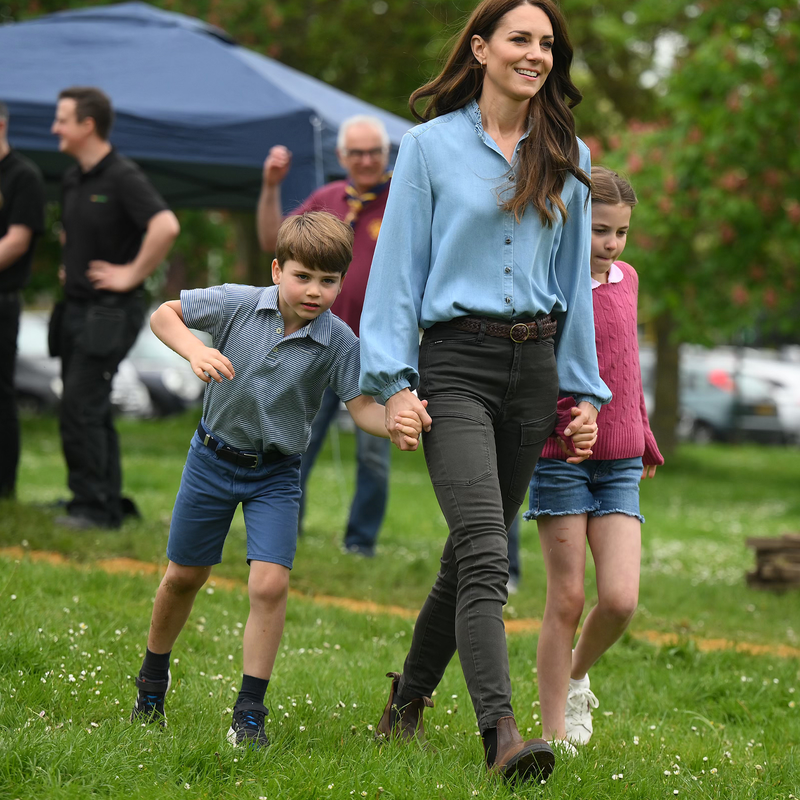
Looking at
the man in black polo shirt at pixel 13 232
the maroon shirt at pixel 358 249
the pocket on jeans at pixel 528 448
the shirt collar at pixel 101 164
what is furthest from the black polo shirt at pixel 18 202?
the pocket on jeans at pixel 528 448

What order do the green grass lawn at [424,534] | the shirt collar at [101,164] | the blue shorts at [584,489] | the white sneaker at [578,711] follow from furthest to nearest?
the shirt collar at [101,164] < the green grass lawn at [424,534] < the white sneaker at [578,711] < the blue shorts at [584,489]

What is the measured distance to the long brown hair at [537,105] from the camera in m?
3.25

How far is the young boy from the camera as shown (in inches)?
129

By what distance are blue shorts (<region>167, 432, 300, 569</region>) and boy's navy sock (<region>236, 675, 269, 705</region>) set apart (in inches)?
13.6

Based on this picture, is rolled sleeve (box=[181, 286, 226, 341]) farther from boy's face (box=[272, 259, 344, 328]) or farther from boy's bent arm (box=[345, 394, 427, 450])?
boy's bent arm (box=[345, 394, 427, 450])

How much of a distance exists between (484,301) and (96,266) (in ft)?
13.3

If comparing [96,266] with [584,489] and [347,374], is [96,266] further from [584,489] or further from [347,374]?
[584,489]

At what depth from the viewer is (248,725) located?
324 centimetres

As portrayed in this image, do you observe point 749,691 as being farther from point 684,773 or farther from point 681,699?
point 684,773

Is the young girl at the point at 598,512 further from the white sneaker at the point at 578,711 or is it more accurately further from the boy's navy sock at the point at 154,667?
the boy's navy sock at the point at 154,667

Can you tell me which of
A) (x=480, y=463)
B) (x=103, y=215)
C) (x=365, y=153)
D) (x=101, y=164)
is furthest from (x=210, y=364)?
(x=101, y=164)

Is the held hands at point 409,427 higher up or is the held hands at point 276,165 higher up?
the held hands at point 276,165

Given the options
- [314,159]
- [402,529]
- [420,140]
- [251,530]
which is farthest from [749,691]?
[402,529]

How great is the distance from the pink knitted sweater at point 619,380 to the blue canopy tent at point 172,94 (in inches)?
183
